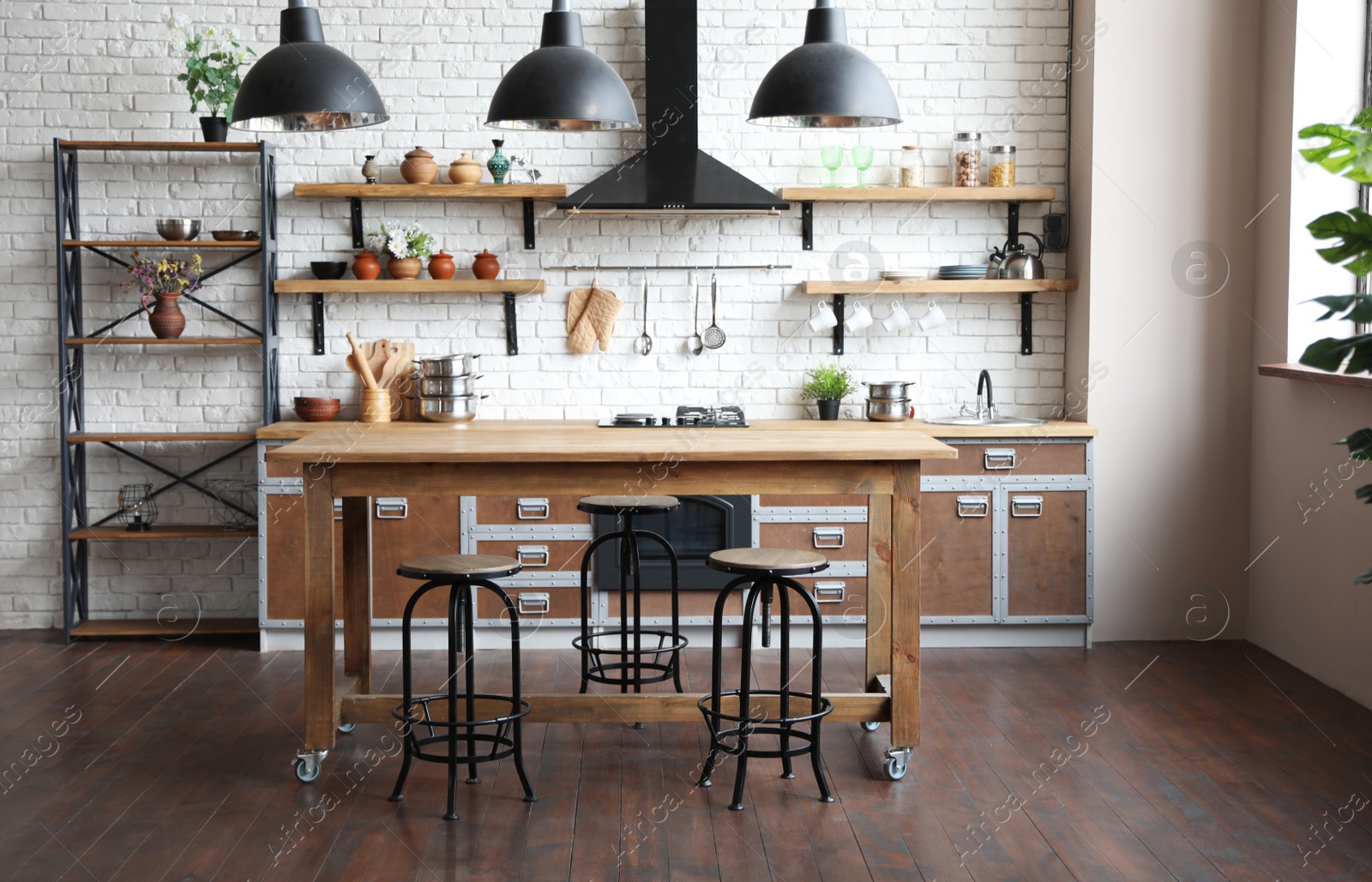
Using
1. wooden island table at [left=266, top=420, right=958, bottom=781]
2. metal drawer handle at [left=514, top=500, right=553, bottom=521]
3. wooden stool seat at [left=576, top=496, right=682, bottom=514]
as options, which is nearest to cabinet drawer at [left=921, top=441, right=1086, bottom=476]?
wooden island table at [left=266, top=420, right=958, bottom=781]

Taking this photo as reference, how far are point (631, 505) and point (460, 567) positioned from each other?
29.6 inches

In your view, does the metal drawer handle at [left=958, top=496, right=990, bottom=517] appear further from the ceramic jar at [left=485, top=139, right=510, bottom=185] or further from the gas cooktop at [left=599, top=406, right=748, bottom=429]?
the ceramic jar at [left=485, top=139, right=510, bottom=185]

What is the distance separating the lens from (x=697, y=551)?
4.98 meters

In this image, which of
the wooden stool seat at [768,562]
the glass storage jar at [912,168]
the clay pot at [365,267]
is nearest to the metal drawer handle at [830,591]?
the wooden stool seat at [768,562]

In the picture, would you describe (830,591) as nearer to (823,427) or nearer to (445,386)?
(823,427)

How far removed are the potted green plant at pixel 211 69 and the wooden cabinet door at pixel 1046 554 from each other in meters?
3.78

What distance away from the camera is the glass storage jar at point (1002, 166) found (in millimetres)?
5340

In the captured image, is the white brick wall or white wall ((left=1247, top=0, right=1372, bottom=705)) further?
the white brick wall

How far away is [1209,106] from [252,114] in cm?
392

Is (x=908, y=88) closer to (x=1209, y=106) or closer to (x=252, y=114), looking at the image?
(x=1209, y=106)

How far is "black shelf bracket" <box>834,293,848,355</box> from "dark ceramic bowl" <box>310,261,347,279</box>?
2270 mm

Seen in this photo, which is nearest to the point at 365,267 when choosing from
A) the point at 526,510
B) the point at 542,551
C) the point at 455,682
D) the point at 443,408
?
the point at 443,408

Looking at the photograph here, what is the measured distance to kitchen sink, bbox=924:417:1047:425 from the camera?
5.18 m

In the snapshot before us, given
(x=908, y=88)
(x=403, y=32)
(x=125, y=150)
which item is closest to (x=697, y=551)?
(x=908, y=88)
